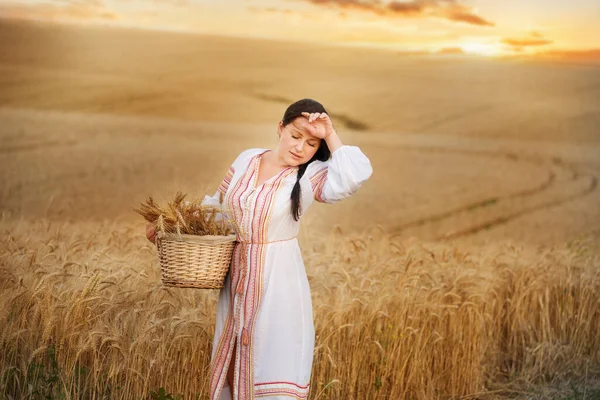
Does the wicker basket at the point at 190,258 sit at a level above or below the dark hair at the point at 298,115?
below

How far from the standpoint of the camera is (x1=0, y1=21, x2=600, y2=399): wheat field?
3.74 metres

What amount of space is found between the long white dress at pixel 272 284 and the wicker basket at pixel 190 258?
14 centimetres

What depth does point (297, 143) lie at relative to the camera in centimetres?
292

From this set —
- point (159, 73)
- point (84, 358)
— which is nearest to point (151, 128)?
point (159, 73)

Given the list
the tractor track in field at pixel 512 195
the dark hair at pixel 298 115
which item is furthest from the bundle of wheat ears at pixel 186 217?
the tractor track in field at pixel 512 195

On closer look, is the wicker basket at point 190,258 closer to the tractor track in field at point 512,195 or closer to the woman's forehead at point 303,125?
the woman's forehead at point 303,125

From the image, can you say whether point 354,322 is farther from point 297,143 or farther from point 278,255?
point 297,143

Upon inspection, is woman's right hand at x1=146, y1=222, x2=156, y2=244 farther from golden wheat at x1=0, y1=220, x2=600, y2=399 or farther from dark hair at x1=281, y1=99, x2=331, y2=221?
golden wheat at x1=0, y1=220, x2=600, y2=399

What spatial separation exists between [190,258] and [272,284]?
1.09 ft

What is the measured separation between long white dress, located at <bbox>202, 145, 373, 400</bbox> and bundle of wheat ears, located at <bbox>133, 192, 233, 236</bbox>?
0.07 metres

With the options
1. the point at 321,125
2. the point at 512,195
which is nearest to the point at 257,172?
the point at 321,125

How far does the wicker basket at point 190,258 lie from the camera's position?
2.77 meters

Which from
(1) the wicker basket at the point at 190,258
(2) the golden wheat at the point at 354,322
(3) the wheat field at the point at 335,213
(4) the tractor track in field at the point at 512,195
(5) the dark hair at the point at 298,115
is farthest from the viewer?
(4) the tractor track in field at the point at 512,195

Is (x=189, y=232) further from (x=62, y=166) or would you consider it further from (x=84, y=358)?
(x=62, y=166)
